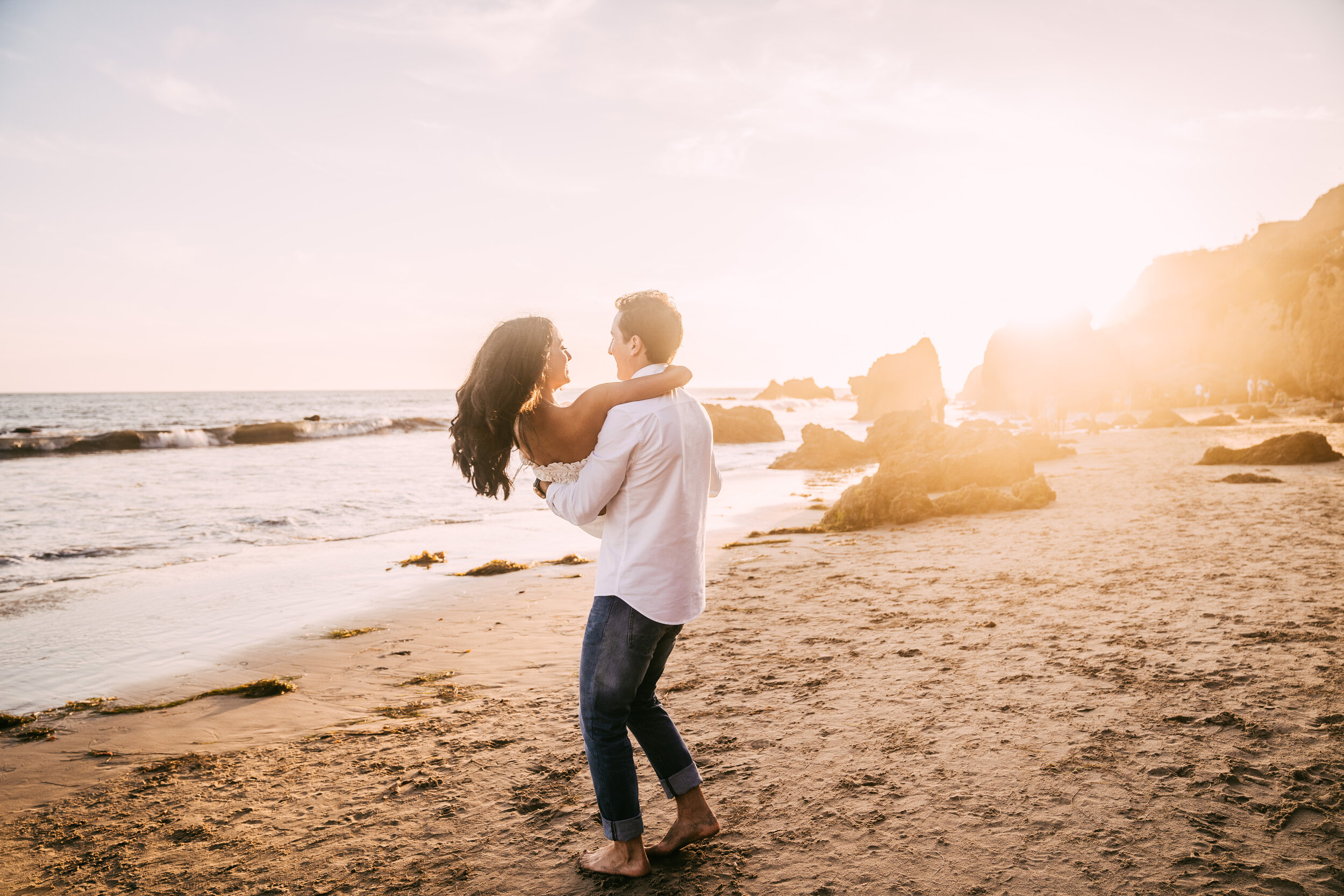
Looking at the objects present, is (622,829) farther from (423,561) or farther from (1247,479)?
(1247,479)

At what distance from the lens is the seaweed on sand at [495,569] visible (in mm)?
8789

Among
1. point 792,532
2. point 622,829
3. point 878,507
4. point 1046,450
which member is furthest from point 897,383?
point 622,829

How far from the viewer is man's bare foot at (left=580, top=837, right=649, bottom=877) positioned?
8.84 feet

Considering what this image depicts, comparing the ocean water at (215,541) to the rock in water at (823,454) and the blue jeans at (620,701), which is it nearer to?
the rock in water at (823,454)

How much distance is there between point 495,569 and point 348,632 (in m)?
2.52

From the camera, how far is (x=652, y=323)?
254 centimetres

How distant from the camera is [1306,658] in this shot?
4.22 meters

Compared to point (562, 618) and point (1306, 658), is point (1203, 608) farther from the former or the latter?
point (562, 618)

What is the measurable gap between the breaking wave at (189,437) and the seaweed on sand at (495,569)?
29.7 metres

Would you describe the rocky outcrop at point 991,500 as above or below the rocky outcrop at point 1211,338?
below

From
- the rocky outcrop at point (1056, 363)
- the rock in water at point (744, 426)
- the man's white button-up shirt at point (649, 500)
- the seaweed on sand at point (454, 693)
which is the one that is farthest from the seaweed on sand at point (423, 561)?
the rocky outcrop at point (1056, 363)

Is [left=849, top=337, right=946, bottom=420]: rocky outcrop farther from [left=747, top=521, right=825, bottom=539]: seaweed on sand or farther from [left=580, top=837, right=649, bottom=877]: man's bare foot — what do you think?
[left=580, top=837, right=649, bottom=877]: man's bare foot

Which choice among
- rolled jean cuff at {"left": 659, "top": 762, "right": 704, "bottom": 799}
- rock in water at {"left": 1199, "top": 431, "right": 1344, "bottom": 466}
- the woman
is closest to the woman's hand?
the woman

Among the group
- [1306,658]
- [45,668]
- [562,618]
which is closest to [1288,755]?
[1306,658]
